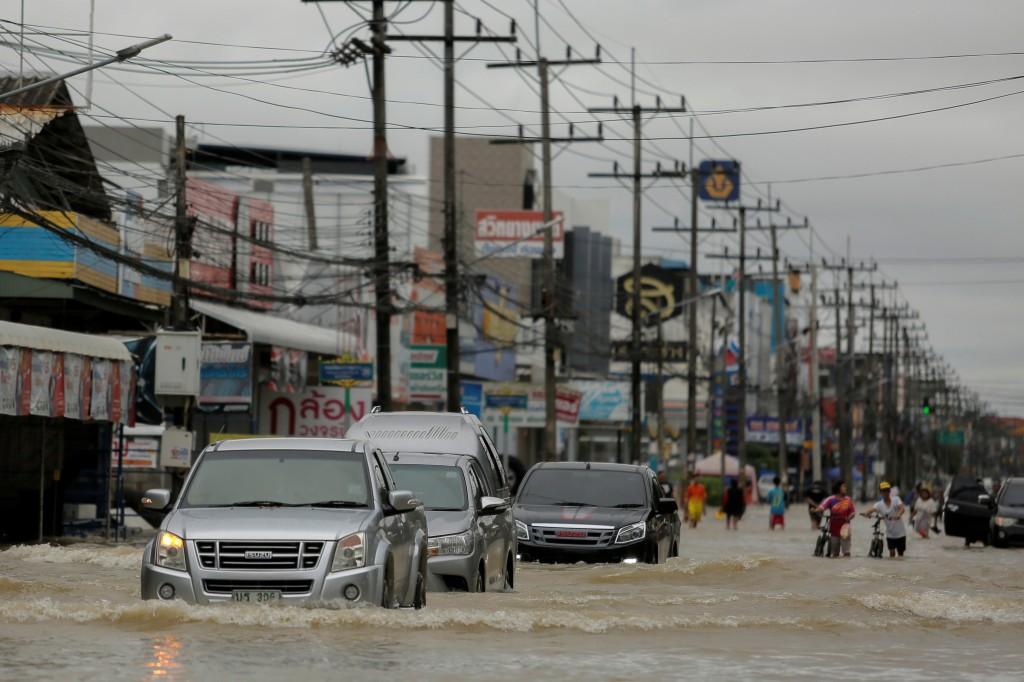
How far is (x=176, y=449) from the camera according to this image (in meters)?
32.9

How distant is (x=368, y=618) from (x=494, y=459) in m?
11.1

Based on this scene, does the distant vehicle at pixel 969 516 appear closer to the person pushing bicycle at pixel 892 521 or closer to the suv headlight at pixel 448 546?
the person pushing bicycle at pixel 892 521

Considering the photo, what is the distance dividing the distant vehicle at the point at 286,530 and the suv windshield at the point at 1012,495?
2849cm

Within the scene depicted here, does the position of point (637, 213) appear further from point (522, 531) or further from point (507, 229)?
point (522, 531)

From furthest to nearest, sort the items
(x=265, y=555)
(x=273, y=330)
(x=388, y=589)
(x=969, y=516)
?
(x=273, y=330)
(x=969, y=516)
(x=388, y=589)
(x=265, y=555)

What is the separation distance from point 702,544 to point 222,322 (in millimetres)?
12556

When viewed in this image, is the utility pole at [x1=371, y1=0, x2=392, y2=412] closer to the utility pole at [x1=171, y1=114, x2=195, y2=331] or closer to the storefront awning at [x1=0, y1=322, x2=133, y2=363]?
the utility pole at [x1=171, y1=114, x2=195, y2=331]

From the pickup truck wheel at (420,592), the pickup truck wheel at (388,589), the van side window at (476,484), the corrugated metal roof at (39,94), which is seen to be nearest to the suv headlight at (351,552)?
the pickup truck wheel at (388,589)

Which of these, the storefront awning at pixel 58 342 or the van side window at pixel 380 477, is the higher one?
the storefront awning at pixel 58 342

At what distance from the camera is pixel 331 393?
48250 millimetres

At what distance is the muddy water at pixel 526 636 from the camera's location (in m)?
12.1

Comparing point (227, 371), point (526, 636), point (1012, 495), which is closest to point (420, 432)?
point (526, 636)

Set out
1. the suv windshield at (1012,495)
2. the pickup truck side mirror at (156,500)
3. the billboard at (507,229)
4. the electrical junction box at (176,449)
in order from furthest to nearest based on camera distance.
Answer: the billboard at (507,229), the suv windshield at (1012,495), the electrical junction box at (176,449), the pickup truck side mirror at (156,500)

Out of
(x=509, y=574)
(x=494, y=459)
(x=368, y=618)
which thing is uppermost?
(x=494, y=459)
